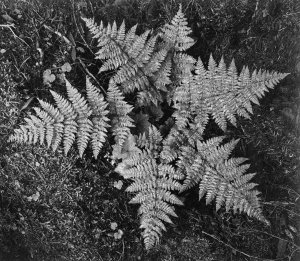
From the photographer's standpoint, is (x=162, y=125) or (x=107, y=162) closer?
(x=162, y=125)

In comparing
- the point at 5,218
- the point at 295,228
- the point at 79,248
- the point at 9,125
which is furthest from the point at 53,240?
the point at 295,228

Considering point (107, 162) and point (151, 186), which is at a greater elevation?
point (151, 186)

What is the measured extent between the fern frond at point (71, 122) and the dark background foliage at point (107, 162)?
1.58 feet

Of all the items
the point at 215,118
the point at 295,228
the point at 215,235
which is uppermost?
the point at 215,118

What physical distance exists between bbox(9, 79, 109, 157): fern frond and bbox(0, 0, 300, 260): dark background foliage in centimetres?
48

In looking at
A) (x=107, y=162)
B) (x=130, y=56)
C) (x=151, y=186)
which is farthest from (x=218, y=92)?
(x=107, y=162)

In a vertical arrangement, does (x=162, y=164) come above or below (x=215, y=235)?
above

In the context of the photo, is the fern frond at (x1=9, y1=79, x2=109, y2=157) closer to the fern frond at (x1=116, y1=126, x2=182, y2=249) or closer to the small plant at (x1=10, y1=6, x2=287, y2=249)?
the small plant at (x1=10, y1=6, x2=287, y2=249)

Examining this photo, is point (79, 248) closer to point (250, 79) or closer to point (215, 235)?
point (215, 235)

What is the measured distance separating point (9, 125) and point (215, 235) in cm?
312

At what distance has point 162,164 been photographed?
5.18 m

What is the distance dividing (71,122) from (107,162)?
2.69ft

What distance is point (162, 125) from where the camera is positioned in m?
5.34

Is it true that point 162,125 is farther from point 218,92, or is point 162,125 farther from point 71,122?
point 71,122
